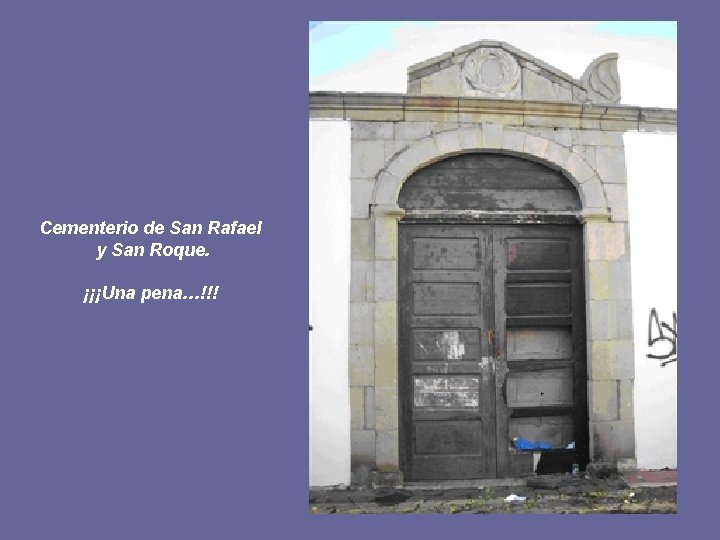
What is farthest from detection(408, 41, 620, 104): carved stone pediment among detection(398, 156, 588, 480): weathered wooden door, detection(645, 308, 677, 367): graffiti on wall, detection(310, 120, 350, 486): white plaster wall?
detection(645, 308, 677, 367): graffiti on wall

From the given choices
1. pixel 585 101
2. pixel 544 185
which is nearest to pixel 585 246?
pixel 544 185

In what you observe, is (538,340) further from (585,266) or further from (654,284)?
(654,284)

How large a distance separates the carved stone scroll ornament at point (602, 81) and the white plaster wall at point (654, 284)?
1.53 ft

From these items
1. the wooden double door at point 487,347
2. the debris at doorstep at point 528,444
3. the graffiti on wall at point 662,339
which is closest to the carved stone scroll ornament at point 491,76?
the wooden double door at point 487,347

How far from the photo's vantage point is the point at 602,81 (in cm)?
507

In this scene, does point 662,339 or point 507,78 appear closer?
point 662,339

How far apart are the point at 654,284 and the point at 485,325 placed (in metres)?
1.28

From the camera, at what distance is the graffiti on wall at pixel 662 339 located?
4.89 m

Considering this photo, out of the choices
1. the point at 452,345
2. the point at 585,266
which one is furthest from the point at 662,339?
the point at 452,345

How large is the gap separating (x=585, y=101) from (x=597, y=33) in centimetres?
62

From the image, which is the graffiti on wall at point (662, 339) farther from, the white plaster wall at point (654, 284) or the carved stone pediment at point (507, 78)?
the carved stone pediment at point (507, 78)

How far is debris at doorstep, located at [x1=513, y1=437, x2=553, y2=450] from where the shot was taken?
5.04 meters

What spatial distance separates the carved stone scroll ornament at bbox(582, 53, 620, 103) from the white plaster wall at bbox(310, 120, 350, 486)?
2074mm

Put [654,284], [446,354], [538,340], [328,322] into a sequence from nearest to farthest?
1. [328,322]
2. [654,284]
3. [446,354]
4. [538,340]
